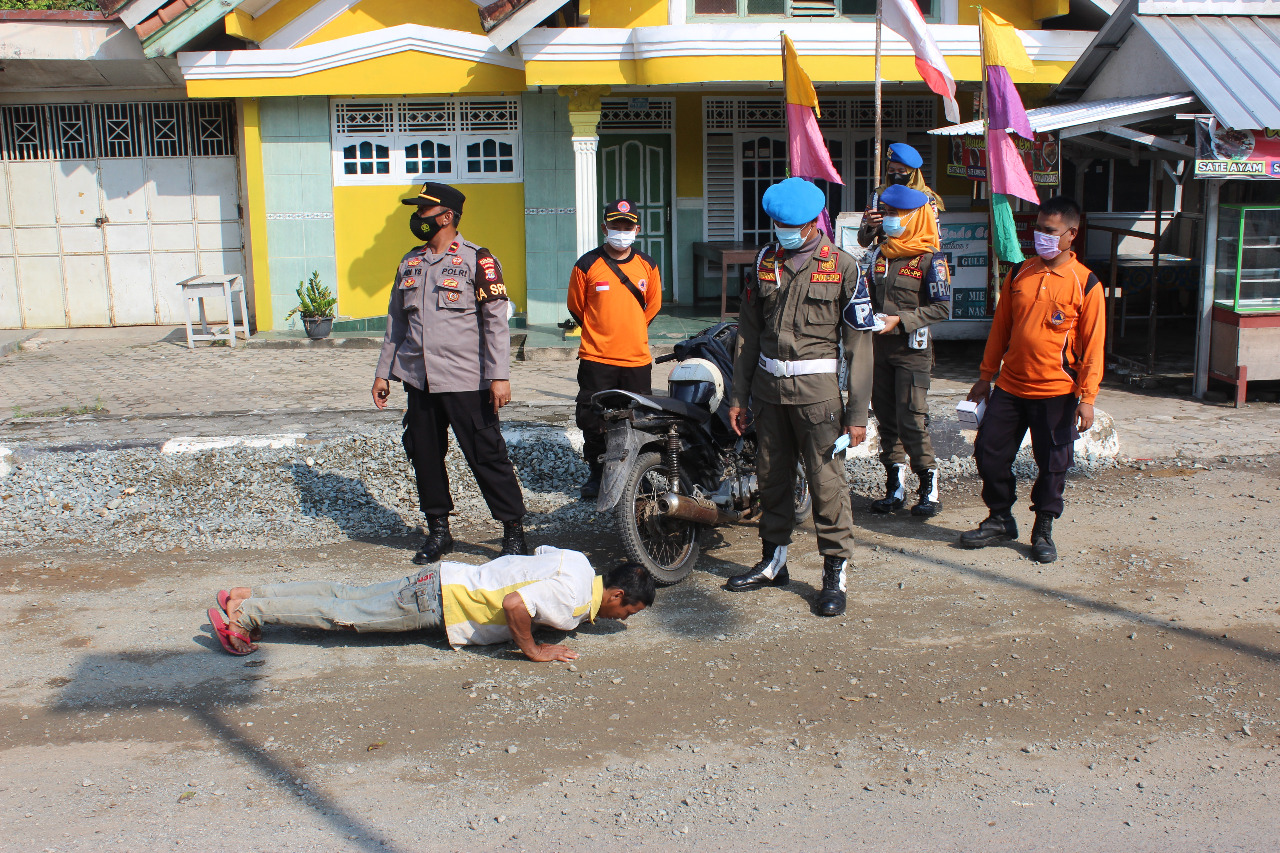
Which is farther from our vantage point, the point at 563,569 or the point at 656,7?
the point at 656,7

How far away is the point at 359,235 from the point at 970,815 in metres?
10.2

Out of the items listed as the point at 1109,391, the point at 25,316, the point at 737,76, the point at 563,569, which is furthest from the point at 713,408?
the point at 25,316

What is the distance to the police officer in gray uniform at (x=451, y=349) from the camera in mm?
5520

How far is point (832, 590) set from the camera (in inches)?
199

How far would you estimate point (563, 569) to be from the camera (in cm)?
449

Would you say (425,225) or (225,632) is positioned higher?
(425,225)

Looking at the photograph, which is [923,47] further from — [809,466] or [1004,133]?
[809,466]

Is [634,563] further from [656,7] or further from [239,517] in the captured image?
[656,7]

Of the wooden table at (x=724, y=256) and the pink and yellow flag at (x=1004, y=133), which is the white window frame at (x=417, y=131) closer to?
the wooden table at (x=724, y=256)

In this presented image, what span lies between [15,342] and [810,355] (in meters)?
9.97

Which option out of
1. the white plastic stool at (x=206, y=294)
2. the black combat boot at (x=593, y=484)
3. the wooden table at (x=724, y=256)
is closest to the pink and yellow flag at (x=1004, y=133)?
the black combat boot at (x=593, y=484)

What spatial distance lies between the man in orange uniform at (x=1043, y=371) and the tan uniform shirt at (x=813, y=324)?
1.10 metres

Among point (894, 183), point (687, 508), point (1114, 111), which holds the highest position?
point (1114, 111)

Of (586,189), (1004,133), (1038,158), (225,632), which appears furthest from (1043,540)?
(586,189)
